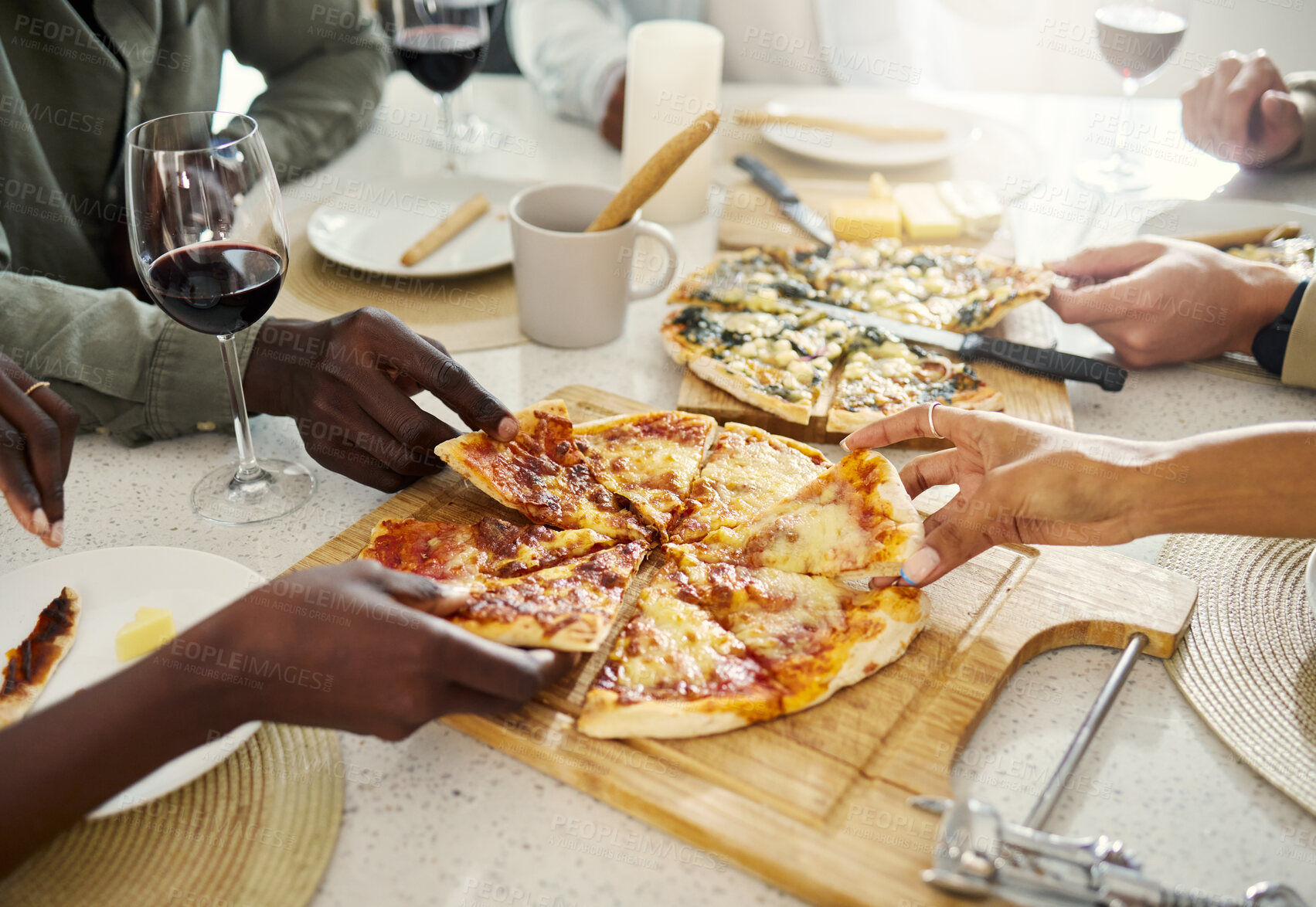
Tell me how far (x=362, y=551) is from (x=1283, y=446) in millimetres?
1401

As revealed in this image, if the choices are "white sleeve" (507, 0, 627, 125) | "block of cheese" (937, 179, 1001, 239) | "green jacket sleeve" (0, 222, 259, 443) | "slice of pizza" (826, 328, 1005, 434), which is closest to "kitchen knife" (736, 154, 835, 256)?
"block of cheese" (937, 179, 1001, 239)

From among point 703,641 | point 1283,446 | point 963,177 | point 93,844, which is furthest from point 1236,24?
point 93,844

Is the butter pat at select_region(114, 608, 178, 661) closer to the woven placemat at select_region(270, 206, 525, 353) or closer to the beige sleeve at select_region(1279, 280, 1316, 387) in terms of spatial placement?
the woven placemat at select_region(270, 206, 525, 353)

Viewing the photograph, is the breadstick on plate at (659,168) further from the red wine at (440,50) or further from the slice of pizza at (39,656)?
the slice of pizza at (39,656)

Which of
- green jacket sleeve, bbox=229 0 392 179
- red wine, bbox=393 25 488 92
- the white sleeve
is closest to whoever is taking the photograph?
red wine, bbox=393 25 488 92

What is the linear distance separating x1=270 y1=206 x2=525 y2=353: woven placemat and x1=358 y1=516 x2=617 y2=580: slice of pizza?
2.37 feet

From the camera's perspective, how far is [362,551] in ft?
5.03

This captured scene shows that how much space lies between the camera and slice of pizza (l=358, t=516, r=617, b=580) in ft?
5.06

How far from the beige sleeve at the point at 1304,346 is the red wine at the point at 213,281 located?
210 centimetres

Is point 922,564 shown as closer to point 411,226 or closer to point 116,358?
point 116,358

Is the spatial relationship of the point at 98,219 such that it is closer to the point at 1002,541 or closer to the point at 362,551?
the point at 362,551

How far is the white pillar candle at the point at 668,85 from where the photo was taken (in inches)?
102

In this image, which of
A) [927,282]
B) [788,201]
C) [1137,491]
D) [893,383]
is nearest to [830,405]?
[893,383]

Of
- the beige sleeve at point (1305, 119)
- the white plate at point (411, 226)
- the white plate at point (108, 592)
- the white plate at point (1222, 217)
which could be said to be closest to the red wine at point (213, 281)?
the white plate at point (108, 592)
